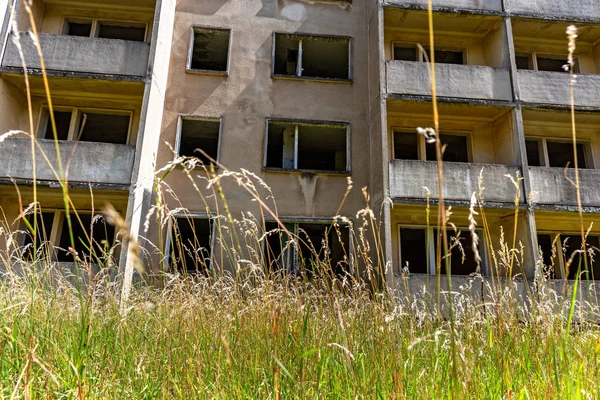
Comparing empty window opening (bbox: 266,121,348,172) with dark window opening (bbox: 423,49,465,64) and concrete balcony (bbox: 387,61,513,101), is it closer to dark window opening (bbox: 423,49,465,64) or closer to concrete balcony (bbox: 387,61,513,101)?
concrete balcony (bbox: 387,61,513,101)

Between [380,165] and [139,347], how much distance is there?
8.94m

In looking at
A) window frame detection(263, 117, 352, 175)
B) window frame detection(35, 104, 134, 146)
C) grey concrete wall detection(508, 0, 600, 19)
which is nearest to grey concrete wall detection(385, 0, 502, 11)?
grey concrete wall detection(508, 0, 600, 19)

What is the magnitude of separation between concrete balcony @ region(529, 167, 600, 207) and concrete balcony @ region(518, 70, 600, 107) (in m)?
2.09

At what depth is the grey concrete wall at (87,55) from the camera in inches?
412

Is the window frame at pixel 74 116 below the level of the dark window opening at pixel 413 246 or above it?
above

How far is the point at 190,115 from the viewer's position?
11.5m

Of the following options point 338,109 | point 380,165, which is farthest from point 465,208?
point 338,109

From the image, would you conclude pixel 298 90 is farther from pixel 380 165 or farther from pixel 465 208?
pixel 465 208

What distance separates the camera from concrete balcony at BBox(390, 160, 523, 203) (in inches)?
409

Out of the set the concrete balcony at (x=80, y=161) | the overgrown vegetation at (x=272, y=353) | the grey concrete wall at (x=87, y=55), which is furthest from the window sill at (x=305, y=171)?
the overgrown vegetation at (x=272, y=353)

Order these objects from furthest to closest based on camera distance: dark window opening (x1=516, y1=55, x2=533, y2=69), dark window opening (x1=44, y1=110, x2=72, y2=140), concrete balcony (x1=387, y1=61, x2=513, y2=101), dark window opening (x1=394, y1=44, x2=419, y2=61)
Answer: dark window opening (x1=516, y1=55, x2=533, y2=69), dark window opening (x1=394, y1=44, x2=419, y2=61), dark window opening (x1=44, y1=110, x2=72, y2=140), concrete balcony (x1=387, y1=61, x2=513, y2=101)

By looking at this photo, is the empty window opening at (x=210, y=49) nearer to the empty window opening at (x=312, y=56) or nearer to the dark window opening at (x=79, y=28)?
the empty window opening at (x=312, y=56)

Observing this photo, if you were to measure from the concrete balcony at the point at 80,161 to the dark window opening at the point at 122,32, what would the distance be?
13.4 ft

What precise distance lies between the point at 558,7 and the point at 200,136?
36.7 ft
